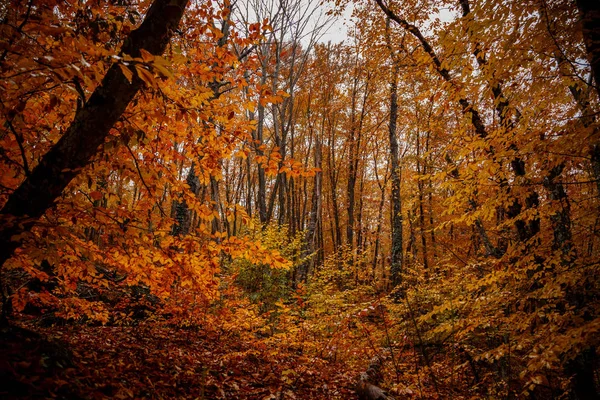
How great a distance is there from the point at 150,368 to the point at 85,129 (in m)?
3.38

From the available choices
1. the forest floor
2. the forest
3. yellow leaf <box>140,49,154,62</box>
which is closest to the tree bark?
the forest

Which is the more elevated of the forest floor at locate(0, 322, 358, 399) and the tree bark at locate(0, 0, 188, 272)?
the tree bark at locate(0, 0, 188, 272)

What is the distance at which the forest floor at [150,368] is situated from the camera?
258cm

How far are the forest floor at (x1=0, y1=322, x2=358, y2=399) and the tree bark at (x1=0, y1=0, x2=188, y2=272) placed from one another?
3.47ft

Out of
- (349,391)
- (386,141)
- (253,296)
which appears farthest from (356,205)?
(349,391)

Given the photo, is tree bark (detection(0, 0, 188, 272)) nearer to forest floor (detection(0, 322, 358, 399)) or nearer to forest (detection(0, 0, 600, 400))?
forest (detection(0, 0, 600, 400))

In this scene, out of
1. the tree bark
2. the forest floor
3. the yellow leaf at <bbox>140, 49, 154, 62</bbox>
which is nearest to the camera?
the yellow leaf at <bbox>140, 49, 154, 62</bbox>

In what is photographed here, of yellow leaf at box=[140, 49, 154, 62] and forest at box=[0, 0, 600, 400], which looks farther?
forest at box=[0, 0, 600, 400]

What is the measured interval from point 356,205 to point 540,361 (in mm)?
21967

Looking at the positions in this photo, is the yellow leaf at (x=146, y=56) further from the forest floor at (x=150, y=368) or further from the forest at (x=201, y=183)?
the forest floor at (x=150, y=368)

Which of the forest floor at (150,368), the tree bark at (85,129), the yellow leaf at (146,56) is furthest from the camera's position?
the forest floor at (150,368)

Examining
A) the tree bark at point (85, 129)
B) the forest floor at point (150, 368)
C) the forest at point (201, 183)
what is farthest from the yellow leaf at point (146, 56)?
the forest floor at point (150, 368)

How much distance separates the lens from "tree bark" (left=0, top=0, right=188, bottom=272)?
2229 mm

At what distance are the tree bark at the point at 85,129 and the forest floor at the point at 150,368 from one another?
1059 mm
